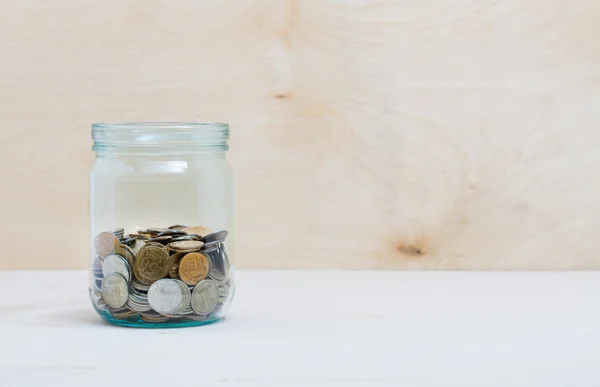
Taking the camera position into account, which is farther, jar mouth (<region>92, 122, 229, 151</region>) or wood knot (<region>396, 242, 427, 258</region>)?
wood knot (<region>396, 242, 427, 258</region>)

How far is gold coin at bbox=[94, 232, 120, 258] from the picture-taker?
94 cm

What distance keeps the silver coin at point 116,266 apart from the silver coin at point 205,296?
2.7 inches

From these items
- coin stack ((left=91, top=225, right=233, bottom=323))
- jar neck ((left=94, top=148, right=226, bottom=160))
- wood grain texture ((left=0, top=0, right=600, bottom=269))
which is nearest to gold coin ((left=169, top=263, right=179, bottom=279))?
coin stack ((left=91, top=225, right=233, bottom=323))

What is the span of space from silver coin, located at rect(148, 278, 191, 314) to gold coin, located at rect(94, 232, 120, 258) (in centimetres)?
7

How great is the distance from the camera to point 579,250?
1426mm

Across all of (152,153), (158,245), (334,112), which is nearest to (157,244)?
(158,245)

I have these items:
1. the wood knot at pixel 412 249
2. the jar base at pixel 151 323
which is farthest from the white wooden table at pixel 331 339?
the wood knot at pixel 412 249

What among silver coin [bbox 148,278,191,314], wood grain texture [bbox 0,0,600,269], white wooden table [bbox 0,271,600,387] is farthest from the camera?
wood grain texture [bbox 0,0,600,269]

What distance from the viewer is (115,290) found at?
0.92m

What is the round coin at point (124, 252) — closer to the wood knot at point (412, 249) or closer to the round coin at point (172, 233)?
the round coin at point (172, 233)

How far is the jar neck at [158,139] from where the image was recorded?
3.19ft

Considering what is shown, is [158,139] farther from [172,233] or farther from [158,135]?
[172,233]

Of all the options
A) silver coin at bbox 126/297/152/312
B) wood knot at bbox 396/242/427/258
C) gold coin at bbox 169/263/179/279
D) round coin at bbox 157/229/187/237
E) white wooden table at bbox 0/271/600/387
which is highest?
round coin at bbox 157/229/187/237

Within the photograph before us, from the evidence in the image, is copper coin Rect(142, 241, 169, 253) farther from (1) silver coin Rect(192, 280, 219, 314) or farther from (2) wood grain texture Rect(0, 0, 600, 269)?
(2) wood grain texture Rect(0, 0, 600, 269)
